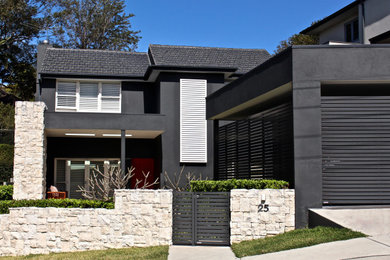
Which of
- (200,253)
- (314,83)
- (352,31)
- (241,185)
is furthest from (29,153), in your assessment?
(352,31)

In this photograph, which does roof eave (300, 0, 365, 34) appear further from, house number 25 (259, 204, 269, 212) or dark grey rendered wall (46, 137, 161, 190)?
house number 25 (259, 204, 269, 212)

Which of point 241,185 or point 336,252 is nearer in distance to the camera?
point 336,252

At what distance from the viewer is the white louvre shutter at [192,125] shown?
2177 centimetres

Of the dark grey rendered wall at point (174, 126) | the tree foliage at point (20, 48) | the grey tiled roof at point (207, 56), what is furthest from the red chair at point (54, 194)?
the tree foliage at point (20, 48)

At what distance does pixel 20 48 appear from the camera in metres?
40.1

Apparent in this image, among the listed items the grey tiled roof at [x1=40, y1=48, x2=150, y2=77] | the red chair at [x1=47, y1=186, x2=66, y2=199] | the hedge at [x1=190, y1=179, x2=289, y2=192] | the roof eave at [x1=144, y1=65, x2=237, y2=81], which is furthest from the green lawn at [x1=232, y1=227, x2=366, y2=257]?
the grey tiled roof at [x1=40, y1=48, x2=150, y2=77]

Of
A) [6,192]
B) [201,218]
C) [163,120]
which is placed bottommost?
[201,218]

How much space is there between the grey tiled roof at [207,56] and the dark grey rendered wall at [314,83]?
976 centimetres

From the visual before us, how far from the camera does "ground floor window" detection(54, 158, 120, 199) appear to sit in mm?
24328

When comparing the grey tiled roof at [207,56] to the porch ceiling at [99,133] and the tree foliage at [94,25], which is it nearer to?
the porch ceiling at [99,133]

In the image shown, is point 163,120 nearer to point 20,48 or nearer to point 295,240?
point 295,240

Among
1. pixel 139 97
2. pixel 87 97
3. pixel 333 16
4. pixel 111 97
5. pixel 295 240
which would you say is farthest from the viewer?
pixel 333 16

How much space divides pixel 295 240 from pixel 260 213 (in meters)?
1.66

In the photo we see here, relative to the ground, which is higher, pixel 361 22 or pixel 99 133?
pixel 361 22
